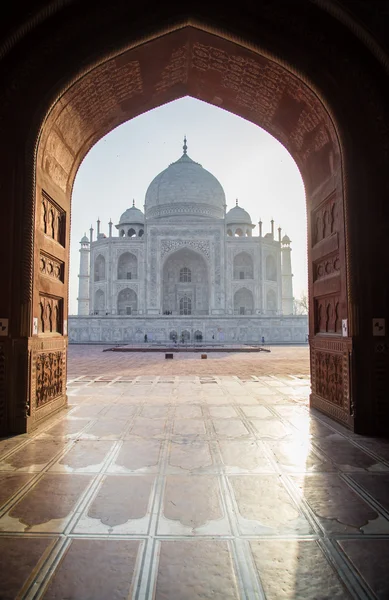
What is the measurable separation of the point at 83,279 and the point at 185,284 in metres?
10.2

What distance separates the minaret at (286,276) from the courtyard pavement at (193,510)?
33571 millimetres

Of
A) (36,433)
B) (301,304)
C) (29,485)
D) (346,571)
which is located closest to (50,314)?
(36,433)

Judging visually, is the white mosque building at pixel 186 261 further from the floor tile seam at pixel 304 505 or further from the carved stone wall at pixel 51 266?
the floor tile seam at pixel 304 505

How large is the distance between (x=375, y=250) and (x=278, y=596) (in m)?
3.13

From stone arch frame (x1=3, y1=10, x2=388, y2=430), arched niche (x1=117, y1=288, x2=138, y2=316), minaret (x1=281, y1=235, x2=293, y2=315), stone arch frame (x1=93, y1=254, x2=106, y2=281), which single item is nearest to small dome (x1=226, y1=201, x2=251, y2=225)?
minaret (x1=281, y1=235, x2=293, y2=315)

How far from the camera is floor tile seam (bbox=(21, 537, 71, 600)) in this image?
1.41m

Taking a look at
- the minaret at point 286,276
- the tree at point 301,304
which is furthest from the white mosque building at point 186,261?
the tree at point 301,304

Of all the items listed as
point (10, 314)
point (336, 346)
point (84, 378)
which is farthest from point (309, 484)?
point (84, 378)

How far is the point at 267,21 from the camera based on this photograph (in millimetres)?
3822

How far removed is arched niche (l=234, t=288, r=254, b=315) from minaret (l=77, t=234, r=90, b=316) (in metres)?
13.9

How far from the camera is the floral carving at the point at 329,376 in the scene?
408 centimetres

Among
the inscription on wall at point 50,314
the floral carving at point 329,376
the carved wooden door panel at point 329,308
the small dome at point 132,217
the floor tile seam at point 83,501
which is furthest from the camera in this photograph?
the small dome at point 132,217

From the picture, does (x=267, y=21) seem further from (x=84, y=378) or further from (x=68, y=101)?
(x=84, y=378)

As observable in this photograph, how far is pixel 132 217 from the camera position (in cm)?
3784
